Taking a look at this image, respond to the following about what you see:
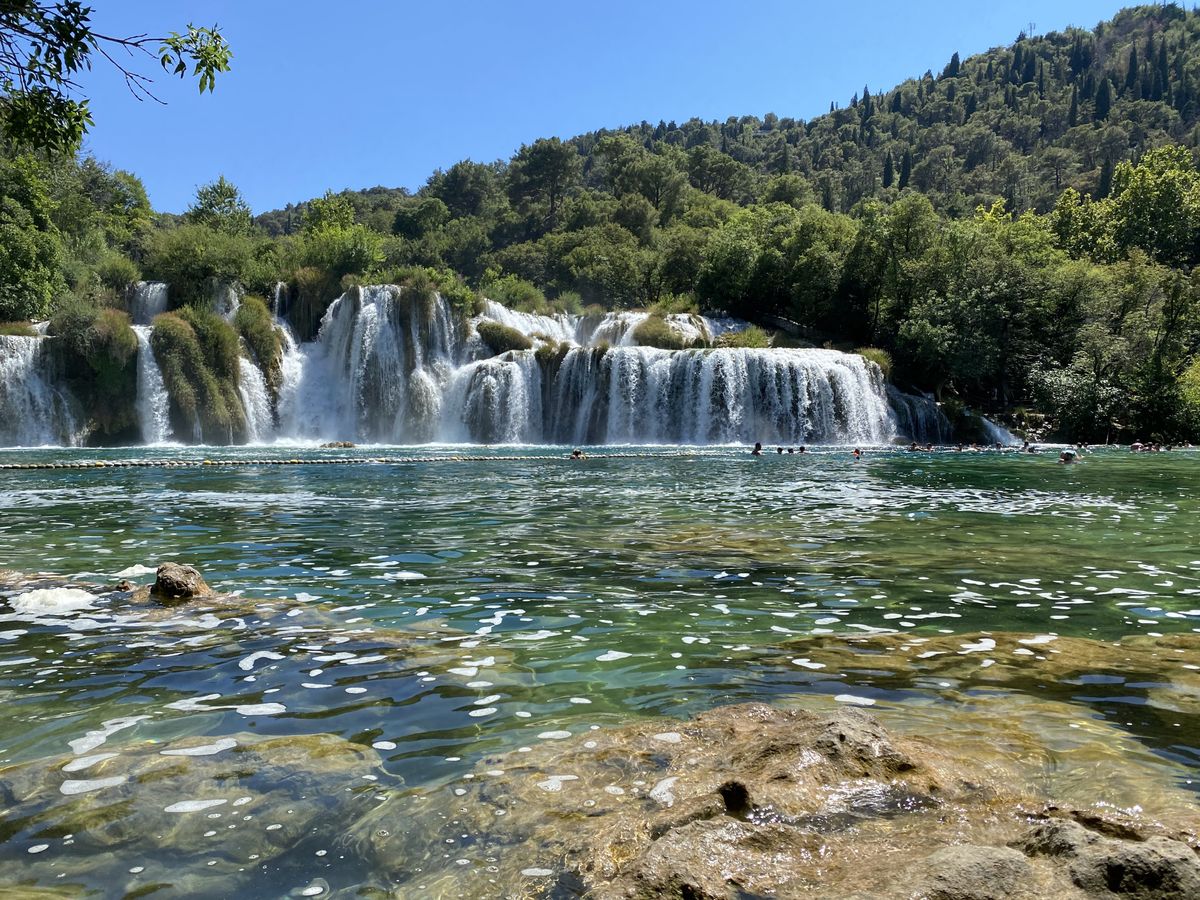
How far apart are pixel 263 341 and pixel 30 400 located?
9971 mm

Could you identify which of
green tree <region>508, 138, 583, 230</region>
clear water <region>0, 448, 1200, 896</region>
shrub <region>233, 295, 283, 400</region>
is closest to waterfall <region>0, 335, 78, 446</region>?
shrub <region>233, 295, 283, 400</region>

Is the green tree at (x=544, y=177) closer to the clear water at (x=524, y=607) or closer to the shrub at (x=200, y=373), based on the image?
the shrub at (x=200, y=373)

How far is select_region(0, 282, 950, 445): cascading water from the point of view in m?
35.8

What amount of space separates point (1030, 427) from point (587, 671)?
4086 cm

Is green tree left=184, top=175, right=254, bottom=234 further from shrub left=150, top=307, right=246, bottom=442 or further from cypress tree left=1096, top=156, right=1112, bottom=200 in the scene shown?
cypress tree left=1096, top=156, right=1112, bottom=200

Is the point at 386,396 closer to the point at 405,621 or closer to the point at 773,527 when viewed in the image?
the point at 773,527

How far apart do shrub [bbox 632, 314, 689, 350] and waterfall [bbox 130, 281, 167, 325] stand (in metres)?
24.8

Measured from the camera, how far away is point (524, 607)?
709 centimetres

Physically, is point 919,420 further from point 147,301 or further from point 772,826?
point 147,301

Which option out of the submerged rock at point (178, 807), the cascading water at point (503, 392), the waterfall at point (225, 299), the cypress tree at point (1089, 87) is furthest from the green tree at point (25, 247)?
the cypress tree at point (1089, 87)

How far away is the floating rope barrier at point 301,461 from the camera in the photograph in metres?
23.2

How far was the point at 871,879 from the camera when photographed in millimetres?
2410

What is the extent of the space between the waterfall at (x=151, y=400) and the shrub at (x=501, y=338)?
15.3 metres

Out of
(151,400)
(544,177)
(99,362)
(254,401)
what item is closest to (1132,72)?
(544,177)
